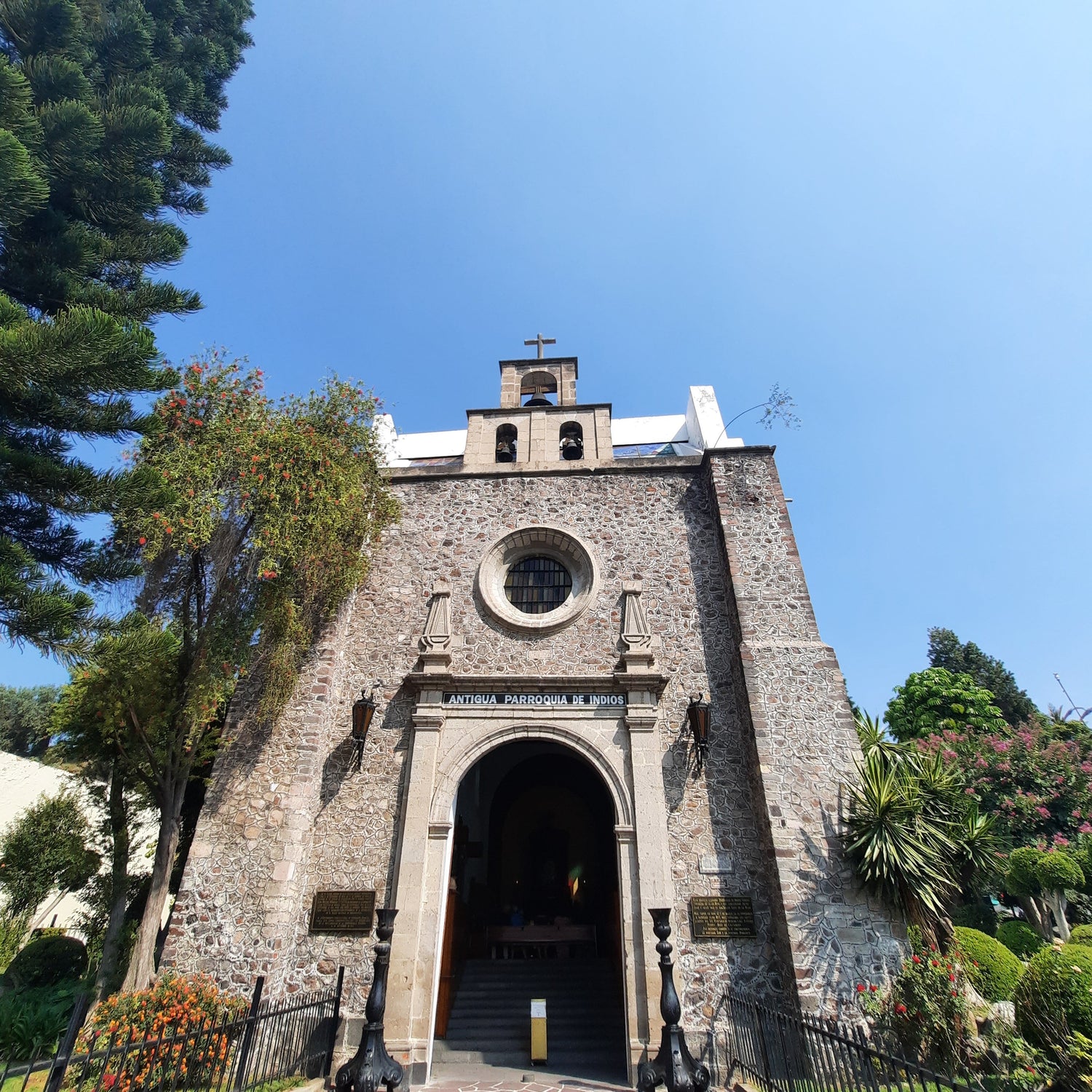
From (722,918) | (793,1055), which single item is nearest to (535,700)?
(722,918)

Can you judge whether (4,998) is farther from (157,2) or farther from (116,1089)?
(157,2)

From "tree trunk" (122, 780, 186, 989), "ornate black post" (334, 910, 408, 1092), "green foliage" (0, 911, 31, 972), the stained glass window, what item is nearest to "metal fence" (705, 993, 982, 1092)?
"ornate black post" (334, 910, 408, 1092)

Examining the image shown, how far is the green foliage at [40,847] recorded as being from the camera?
1220 cm

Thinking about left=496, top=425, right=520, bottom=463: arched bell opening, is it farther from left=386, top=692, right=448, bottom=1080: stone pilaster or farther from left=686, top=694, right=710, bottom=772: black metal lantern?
left=686, top=694, right=710, bottom=772: black metal lantern

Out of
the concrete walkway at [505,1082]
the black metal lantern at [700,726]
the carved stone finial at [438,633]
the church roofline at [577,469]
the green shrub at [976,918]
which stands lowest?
the concrete walkway at [505,1082]

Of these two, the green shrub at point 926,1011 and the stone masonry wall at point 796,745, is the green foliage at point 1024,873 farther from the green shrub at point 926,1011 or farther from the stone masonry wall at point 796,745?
the green shrub at point 926,1011

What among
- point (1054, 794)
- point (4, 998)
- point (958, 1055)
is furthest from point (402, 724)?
point (1054, 794)

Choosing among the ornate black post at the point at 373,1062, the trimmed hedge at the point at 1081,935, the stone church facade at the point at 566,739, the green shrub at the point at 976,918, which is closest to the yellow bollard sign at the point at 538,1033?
the stone church facade at the point at 566,739

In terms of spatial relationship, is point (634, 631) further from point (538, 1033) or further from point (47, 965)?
point (47, 965)

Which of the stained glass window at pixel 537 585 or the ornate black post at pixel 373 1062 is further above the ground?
the stained glass window at pixel 537 585

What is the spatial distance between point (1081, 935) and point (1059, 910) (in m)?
2.62

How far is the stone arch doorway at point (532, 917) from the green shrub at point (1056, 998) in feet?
13.6

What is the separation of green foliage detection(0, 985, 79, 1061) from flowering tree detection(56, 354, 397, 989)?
5.54ft

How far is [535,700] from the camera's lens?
914 cm
